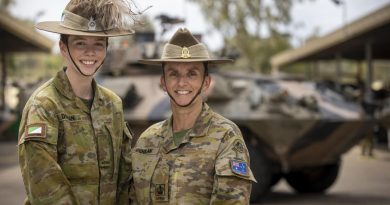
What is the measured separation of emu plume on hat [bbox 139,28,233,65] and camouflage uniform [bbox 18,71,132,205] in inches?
16.1

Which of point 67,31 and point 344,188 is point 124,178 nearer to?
point 67,31

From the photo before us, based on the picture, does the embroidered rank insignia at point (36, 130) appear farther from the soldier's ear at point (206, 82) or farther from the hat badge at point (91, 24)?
Answer: the soldier's ear at point (206, 82)

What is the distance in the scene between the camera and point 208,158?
293 cm

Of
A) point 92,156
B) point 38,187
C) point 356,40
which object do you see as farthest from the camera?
point 356,40

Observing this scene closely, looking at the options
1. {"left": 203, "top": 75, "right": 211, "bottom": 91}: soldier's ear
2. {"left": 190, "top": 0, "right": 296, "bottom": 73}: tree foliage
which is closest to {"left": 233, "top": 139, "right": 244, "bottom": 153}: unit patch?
{"left": 203, "top": 75, "right": 211, "bottom": 91}: soldier's ear

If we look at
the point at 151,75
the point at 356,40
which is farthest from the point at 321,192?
the point at 356,40

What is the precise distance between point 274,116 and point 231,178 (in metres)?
5.87

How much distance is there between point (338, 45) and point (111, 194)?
17510 millimetres

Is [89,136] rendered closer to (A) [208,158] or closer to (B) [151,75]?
(A) [208,158]

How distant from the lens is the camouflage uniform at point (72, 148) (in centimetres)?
287

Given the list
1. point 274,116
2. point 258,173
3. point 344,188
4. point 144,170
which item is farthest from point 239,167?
point 344,188

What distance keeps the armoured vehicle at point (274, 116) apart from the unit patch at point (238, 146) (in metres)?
5.56

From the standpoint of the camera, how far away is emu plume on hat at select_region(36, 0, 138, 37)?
3.10 m

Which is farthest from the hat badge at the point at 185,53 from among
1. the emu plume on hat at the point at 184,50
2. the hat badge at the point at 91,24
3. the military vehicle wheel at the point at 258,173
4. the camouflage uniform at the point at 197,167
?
the military vehicle wheel at the point at 258,173
